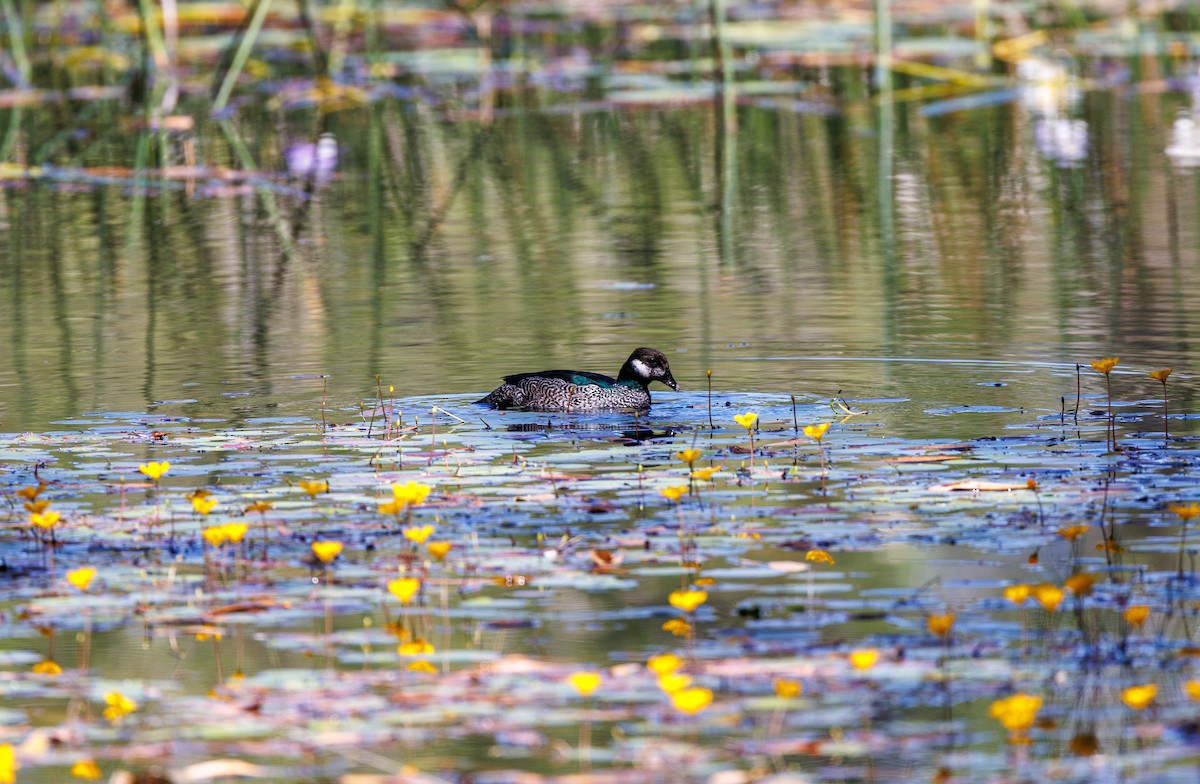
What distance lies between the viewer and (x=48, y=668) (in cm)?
577

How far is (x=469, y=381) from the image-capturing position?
1026 centimetres

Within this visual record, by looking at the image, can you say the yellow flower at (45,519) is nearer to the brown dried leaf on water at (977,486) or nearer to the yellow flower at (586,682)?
the yellow flower at (586,682)

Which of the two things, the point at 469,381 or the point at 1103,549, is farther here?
the point at 469,381

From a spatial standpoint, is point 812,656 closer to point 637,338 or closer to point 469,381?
point 469,381

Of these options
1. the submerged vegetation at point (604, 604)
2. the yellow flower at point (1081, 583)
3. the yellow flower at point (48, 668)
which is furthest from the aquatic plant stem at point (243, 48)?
the yellow flower at point (1081, 583)

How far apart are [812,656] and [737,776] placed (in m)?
0.91

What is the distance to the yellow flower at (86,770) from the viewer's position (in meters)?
4.95

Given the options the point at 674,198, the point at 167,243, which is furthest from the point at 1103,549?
the point at 674,198

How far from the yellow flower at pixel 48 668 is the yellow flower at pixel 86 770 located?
697 millimetres

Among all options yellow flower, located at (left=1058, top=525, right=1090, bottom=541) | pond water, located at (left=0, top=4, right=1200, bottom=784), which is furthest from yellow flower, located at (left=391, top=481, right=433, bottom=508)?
yellow flower, located at (left=1058, top=525, right=1090, bottom=541)

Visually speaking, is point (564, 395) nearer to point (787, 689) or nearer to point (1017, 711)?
point (787, 689)

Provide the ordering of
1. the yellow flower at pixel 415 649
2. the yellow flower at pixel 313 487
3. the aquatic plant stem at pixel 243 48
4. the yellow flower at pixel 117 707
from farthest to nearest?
the aquatic plant stem at pixel 243 48 → the yellow flower at pixel 313 487 → the yellow flower at pixel 415 649 → the yellow flower at pixel 117 707

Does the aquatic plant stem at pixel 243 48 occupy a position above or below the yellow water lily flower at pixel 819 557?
above

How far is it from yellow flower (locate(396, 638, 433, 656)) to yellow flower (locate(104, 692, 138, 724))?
715 mm
